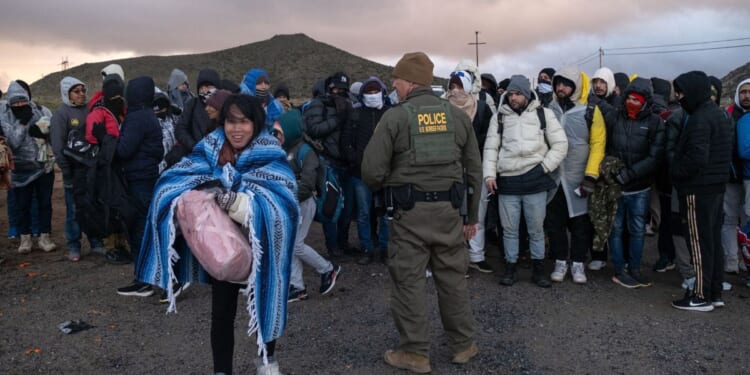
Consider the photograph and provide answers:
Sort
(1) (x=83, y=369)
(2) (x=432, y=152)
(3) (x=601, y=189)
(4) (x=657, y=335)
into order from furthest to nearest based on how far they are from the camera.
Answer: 1. (3) (x=601, y=189)
2. (4) (x=657, y=335)
3. (1) (x=83, y=369)
4. (2) (x=432, y=152)

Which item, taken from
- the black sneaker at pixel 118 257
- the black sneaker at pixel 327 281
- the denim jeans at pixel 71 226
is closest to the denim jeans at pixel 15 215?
the denim jeans at pixel 71 226

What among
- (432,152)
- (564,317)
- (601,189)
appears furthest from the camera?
(601,189)

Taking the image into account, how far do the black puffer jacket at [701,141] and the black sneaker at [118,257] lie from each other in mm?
6193

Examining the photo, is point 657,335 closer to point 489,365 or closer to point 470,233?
point 489,365

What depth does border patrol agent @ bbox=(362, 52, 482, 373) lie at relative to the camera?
3986 mm

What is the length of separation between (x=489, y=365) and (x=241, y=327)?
2.13m

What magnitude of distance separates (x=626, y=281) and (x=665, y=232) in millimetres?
1125

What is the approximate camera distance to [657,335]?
4.71m

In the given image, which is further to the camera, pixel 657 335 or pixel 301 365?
pixel 657 335

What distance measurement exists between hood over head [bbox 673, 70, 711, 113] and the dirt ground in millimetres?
1901

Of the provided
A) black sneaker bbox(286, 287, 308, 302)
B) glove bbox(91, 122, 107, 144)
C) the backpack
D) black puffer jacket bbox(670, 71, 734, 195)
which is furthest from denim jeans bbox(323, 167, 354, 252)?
black puffer jacket bbox(670, 71, 734, 195)

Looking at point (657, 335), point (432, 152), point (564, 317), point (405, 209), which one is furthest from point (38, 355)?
point (657, 335)

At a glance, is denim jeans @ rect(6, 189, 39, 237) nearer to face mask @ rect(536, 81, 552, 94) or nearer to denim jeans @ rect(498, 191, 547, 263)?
denim jeans @ rect(498, 191, 547, 263)

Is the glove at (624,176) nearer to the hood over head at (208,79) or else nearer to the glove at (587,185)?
the glove at (587,185)
